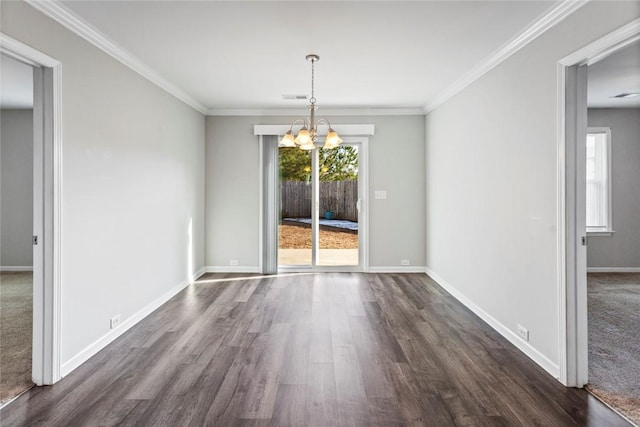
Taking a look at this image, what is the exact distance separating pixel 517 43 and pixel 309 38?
5.79 ft

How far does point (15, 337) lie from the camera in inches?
129

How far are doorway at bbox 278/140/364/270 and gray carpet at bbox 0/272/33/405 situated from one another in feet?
11.2

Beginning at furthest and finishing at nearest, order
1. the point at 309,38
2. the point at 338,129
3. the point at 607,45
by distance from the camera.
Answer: the point at 338,129 → the point at 309,38 → the point at 607,45

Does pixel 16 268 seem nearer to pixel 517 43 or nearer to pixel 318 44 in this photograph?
pixel 318 44

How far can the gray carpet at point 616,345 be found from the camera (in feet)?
7.68

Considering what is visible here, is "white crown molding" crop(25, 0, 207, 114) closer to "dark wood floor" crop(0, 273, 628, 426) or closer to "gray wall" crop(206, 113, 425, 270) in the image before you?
"gray wall" crop(206, 113, 425, 270)

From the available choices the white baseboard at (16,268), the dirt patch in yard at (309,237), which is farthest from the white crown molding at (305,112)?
the white baseboard at (16,268)

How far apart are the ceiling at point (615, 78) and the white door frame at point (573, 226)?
1290mm

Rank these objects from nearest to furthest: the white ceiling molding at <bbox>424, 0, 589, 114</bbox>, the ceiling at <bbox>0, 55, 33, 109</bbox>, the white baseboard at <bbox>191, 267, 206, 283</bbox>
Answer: the white ceiling molding at <bbox>424, 0, 589, 114</bbox> < the ceiling at <bbox>0, 55, 33, 109</bbox> < the white baseboard at <bbox>191, 267, 206, 283</bbox>

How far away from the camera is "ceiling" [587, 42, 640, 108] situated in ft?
12.2

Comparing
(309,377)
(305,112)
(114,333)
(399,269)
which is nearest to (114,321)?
(114,333)

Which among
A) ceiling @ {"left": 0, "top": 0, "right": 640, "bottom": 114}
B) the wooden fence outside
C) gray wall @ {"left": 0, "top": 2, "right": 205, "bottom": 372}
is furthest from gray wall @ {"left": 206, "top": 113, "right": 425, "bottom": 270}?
gray wall @ {"left": 0, "top": 2, "right": 205, "bottom": 372}

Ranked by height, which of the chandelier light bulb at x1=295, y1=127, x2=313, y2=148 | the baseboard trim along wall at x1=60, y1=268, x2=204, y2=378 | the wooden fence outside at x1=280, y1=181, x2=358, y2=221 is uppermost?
the chandelier light bulb at x1=295, y1=127, x2=313, y2=148

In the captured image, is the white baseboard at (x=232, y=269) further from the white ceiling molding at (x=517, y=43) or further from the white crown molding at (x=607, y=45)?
the white crown molding at (x=607, y=45)
